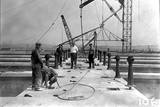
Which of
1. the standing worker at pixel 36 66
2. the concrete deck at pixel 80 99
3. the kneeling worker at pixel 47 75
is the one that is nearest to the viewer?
the concrete deck at pixel 80 99

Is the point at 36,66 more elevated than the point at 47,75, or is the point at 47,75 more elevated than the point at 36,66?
the point at 36,66

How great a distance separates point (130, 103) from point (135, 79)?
223 inches

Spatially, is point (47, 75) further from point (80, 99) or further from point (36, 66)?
point (80, 99)

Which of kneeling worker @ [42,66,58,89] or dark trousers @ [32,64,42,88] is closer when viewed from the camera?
dark trousers @ [32,64,42,88]

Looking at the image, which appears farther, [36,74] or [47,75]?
[47,75]

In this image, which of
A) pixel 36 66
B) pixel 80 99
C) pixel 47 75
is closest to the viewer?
pixel 80 99

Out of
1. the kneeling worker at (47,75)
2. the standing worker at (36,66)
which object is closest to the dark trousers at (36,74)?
the standing worker at (36,66)

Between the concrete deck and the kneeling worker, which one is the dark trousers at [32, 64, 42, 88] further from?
the concrete deck

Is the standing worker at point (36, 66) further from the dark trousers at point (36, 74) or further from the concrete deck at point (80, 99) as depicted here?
the concrete deck at point (80, 99)

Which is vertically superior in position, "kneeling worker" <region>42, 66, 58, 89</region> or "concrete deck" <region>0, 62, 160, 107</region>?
"kneeling worker" <region>42, 66, 58, 89</region>

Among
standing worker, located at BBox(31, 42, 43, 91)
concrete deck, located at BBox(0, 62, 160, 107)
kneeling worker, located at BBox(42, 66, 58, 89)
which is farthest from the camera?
kneeling worker, located at BBox(42, 66, 58, 89)

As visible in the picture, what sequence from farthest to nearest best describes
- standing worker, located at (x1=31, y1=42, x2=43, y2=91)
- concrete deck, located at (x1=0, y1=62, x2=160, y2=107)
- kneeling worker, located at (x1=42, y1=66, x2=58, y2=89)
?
kneeling worker, located at (x1=42, y1=66, x2=58, y2=89) < standing worker, located at (x1=31, y1=42, x2=43, y2=91) < concrete deck, located at (x1=0, y1=62, x2=160, y2=107)

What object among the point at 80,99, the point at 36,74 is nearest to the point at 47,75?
the point at 36,74

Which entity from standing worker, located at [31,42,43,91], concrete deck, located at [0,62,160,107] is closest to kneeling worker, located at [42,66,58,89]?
standing worker, located at [31,42,43,91]
